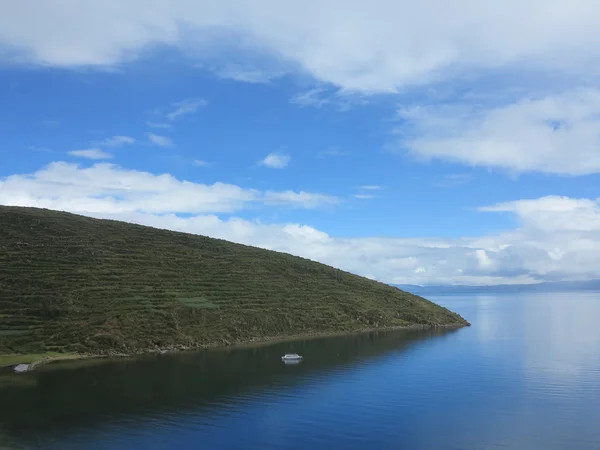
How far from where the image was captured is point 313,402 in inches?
1890

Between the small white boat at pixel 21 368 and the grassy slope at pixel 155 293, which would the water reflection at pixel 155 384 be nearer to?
the small white boat at pixel 21 368

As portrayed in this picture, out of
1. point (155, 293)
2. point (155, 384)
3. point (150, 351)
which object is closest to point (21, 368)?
point (155, 384)

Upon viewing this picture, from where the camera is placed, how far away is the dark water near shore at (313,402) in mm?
36750

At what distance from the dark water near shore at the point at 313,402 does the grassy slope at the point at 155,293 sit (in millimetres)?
9244

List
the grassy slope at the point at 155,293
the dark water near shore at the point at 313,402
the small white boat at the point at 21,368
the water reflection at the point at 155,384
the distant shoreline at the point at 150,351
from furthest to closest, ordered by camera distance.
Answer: the grassy slope at the point at 155,293, the distant shoreline at the point at 150,351, the small white boat at the point at 21,368, the water reflection at the point at 155,384, the dark water near shore at the point at 313,402

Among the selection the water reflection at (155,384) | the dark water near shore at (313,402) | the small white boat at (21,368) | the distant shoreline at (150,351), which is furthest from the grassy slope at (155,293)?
the dark water near shore at (313,402)

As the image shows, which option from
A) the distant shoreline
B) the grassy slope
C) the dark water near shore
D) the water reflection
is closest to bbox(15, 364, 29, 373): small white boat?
the distant shoreline

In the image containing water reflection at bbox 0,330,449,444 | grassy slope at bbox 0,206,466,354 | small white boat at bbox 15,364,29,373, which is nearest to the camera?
water reflection at bbox 0,330,449,444

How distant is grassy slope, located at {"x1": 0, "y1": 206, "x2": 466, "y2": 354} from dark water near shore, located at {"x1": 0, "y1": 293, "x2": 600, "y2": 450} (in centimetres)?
924

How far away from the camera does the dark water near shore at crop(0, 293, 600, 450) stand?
36750mm

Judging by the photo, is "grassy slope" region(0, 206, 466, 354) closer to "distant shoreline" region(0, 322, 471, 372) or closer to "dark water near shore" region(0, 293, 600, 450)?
"distant shoreline" region(0, 322, 471, 372)

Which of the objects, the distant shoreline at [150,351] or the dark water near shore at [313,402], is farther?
the distant shoreline at [150,351]

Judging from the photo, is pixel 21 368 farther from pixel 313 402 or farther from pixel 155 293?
pixel 313 402

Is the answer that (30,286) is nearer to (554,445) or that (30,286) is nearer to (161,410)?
(161,410)
